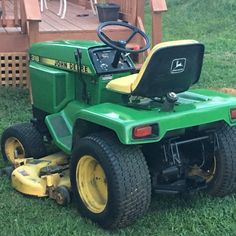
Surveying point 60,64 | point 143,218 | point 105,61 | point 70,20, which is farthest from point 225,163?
point 70,20

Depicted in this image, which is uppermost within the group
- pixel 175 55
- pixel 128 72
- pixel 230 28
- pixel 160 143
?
pixel 175 55

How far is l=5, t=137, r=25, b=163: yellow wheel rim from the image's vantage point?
16.9 feet

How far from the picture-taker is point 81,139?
13.5ft

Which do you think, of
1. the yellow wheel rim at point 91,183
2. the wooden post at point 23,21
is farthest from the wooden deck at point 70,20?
the yellow wheel rim at point 91,183

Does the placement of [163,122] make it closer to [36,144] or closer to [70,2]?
[36,144]

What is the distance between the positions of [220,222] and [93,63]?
4.93 feet

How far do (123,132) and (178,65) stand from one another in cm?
65

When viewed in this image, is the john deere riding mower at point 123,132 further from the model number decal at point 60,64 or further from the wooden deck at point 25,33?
the wooden deck at point 25,33

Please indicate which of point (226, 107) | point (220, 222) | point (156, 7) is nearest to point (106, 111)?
point (226, 107)

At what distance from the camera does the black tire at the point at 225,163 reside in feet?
14.1

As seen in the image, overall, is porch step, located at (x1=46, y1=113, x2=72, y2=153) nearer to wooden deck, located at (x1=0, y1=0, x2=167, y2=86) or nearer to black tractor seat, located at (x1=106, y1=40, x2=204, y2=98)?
black tractor seat, located at (x1=106, y1=40, x2=204, y2=98)

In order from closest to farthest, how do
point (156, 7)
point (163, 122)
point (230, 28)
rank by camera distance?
point (163, 122), point (156, 7), point (230, 28)

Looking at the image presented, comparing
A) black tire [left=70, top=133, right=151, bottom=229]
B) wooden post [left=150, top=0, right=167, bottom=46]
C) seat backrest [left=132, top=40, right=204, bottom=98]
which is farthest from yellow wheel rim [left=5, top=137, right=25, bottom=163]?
wooden post [left=150, top=0, right=167, bottom=46]

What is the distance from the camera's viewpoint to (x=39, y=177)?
457 centimetres
